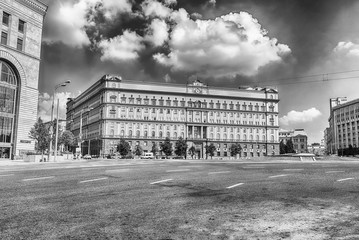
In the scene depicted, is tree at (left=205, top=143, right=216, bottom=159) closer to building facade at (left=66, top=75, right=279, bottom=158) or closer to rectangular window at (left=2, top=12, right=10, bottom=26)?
building facade at (left=66, top=75, right=279, bottom=158)

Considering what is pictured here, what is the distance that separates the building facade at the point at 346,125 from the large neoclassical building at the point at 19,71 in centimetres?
15838

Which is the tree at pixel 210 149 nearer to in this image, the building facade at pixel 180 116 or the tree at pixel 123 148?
the building facade at pixel 180 116

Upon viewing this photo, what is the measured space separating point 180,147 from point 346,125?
116 metres

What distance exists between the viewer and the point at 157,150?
10569 cm

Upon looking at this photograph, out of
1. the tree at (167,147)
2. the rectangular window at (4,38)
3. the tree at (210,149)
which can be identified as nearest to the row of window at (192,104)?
→ the tree at (167,147)

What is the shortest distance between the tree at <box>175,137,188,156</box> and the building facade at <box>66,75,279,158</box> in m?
7.11

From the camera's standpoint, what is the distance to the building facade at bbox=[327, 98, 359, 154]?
534 feet

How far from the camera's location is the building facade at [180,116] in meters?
107

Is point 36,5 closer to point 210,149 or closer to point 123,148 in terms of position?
point 123,148

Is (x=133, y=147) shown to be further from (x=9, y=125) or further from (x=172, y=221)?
(x=172, y=221)

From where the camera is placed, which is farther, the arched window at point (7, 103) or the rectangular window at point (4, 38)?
the arched window at point (7, 103)

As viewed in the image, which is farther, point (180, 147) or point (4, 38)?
point (180, 147)

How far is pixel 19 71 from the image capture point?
51.8 m

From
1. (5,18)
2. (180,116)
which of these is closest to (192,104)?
(180,116)
